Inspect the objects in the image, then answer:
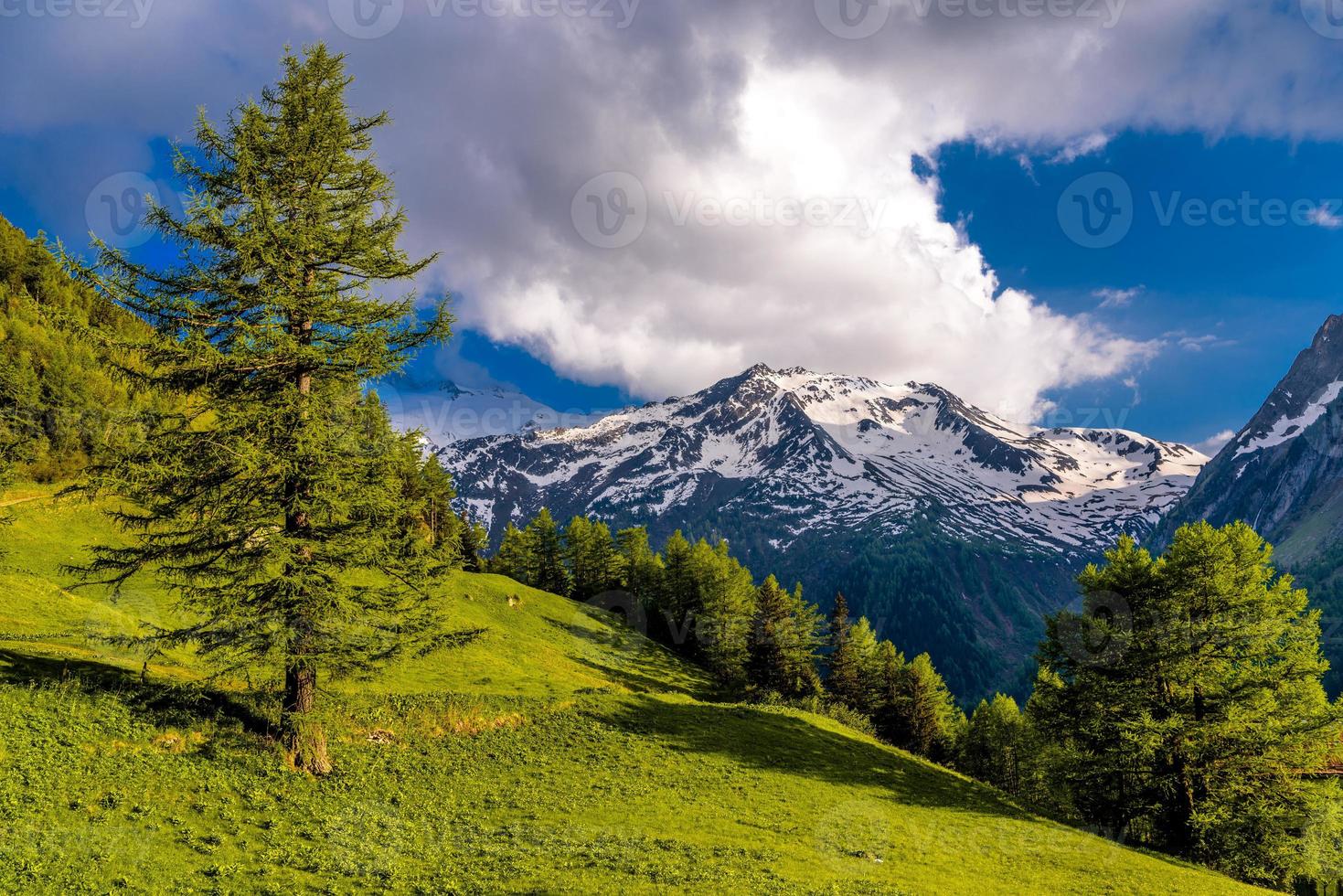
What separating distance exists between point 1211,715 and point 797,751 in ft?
62.9

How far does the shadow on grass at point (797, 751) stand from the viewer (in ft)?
100

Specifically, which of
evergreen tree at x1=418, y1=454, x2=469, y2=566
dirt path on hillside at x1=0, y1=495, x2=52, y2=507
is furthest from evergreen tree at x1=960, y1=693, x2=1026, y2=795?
dirt path on hillside at x1=0, y1=495, x2=52, y2=507

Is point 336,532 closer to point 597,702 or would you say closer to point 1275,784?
point 597,702

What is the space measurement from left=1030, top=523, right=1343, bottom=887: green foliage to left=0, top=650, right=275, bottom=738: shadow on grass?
113 feet

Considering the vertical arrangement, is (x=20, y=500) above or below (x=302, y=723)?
above

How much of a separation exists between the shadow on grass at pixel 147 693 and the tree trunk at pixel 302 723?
3.76 ft

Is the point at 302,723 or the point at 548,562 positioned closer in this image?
the point at 302,723

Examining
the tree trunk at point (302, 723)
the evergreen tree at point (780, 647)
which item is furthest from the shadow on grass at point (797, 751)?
the evergreen tree at point (780, 647)

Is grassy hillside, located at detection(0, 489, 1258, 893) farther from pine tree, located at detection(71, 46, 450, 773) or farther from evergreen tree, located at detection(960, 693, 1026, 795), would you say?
evergreen tree, located at detection(960, 693, 1026, 795)

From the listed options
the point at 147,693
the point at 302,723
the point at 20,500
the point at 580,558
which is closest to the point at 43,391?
the point at 20,500

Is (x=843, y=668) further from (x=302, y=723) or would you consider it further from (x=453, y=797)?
(x=302, y=723)

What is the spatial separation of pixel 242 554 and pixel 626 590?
7110cm

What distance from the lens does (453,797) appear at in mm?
20016

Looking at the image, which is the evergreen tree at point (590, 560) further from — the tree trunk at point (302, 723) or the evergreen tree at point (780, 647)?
the tree trunk at point (302, 723)
